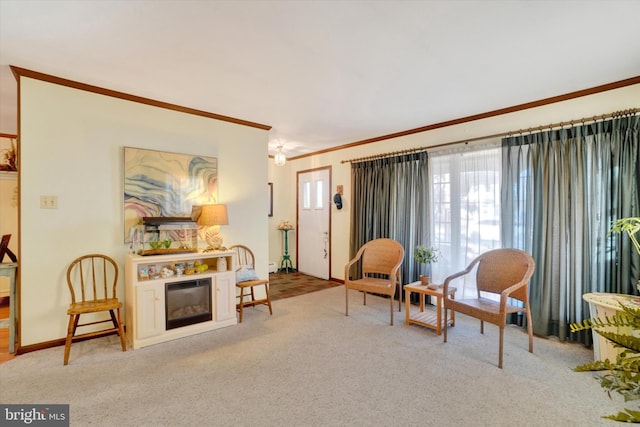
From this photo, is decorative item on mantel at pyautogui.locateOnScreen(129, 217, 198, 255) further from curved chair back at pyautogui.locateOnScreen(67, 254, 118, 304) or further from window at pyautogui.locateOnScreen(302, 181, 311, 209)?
window at pyautogui.locateOnScreen(302, 181, 311, 209)

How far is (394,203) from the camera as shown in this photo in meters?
4.42

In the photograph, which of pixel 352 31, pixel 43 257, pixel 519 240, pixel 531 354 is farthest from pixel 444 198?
pixel 43 257

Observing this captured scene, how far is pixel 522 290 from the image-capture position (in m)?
2.84

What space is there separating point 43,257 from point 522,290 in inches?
173

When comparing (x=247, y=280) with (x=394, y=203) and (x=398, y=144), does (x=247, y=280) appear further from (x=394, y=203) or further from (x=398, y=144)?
(x=398, y=144)

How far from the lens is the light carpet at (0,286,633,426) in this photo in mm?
1904

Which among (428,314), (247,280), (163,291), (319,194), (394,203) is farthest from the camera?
(319,194)

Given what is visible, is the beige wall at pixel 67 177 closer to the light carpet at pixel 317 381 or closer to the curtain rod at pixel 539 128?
the light carpet at pixel 317 381

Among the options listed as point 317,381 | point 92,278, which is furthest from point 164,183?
point 317,381

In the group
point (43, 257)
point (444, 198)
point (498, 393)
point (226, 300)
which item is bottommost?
point (498, 393)

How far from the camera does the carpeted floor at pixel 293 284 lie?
4.68 m

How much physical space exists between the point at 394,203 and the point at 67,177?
3.79 meters

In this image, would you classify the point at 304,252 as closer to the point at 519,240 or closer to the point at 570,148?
the point at 519,240

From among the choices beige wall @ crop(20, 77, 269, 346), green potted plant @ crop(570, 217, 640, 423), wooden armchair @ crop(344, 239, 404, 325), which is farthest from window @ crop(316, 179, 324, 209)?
green potted plant @ crop(570, 217, 640, 423)
